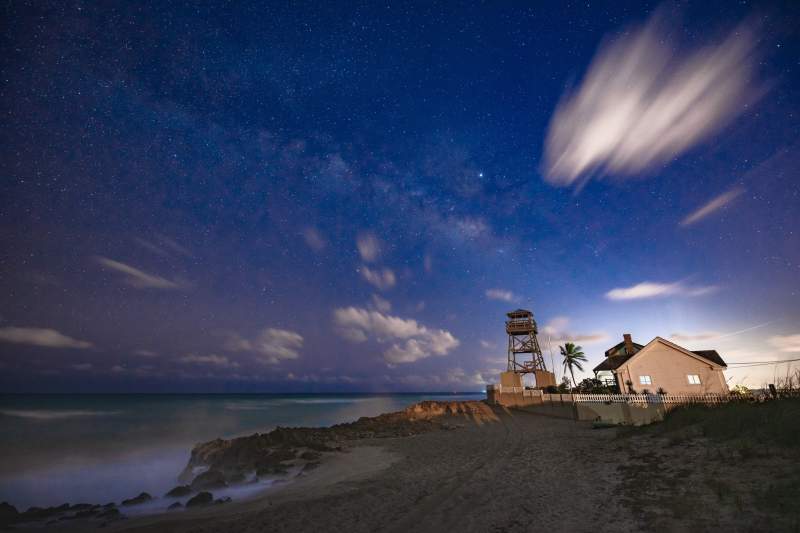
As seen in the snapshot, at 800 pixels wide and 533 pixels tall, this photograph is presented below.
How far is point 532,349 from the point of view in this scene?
49.9 metres

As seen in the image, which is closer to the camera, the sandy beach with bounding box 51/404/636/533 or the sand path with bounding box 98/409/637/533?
the sand path with bounding box 98/409/637/533

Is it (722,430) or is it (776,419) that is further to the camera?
(722,430)

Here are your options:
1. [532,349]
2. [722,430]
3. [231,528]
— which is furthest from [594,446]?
[532,349]

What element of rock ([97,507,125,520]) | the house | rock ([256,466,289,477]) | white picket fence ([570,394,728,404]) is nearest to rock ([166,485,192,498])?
rock ([97,507,125,520])

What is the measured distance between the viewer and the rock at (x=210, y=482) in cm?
1513

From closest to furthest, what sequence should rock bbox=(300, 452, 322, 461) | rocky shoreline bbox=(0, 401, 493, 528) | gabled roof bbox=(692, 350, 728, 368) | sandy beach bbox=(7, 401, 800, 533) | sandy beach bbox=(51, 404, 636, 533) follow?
sandy beach bbox=(7, 401, 800, 533) < sandy beach bbox=(51, 404, 636, 533) < rocky shoreline bbox=(0, 401, 493, 528) < rock bbox=(300, 452, 322, 461) < gabled roof bbox=(692, 350, 728, 368)

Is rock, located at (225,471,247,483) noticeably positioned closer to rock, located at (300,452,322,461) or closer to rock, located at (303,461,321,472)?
rock, located at (303,461,321,472)

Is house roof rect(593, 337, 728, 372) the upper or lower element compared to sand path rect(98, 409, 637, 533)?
upper

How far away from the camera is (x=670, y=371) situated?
32469mm

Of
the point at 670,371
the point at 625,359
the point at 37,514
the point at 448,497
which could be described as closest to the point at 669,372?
the point at 670,371

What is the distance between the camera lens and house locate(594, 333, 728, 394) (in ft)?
105

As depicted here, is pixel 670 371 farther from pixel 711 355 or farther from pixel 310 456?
pixel 310 456

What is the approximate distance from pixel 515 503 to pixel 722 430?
8.06 metres

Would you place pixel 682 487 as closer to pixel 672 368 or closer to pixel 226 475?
pixel 226 475
